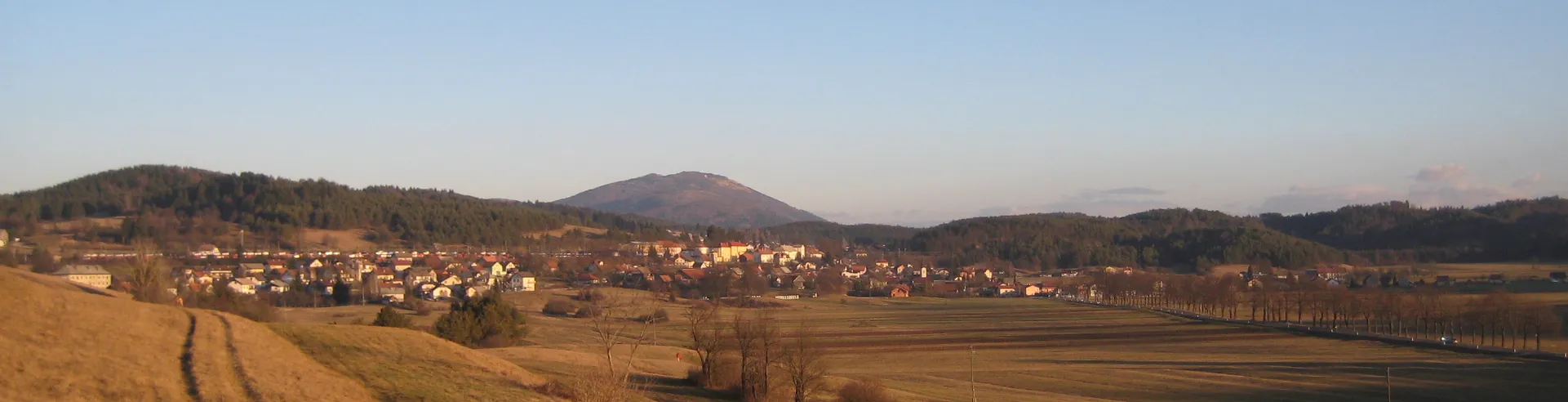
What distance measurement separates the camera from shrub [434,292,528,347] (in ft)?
135

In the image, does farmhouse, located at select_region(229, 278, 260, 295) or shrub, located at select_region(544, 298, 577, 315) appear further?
shrub, located at select_region(544, 298, 577, 315)

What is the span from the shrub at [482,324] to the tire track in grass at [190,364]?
629 inches

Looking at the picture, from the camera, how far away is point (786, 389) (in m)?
30.7

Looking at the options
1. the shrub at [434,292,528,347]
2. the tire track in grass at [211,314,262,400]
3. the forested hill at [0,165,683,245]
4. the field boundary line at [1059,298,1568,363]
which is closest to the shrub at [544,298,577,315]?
the shrub at [434,292,528,347]

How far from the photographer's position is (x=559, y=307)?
70.2 meters

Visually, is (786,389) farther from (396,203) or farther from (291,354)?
(396,203)

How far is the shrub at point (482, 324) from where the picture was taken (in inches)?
1617

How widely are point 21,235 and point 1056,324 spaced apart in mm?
95099

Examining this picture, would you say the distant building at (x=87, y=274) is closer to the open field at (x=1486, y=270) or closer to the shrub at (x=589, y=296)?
the shrub at (x=589, y=296)

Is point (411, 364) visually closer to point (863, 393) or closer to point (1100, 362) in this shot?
point (863, 393)

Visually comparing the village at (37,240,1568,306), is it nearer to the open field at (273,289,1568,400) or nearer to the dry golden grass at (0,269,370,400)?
the open field at (273,289,1568,400)

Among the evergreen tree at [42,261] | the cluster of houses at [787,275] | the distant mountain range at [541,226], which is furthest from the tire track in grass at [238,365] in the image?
the distant mountain range at [541,226]

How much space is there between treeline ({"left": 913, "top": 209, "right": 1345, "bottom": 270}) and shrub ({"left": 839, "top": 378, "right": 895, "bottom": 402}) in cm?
11547

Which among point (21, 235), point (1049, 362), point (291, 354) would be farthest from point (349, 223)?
point (291, 354)
